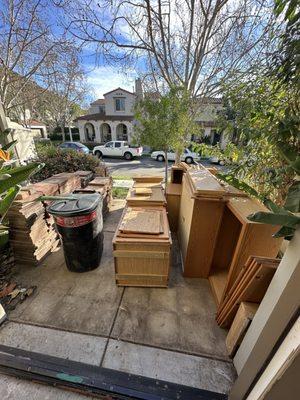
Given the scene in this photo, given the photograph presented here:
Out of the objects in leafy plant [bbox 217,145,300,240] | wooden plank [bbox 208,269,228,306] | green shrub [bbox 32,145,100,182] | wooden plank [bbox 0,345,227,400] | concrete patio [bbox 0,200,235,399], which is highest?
leafy plant [bbox 217,145,300,240]

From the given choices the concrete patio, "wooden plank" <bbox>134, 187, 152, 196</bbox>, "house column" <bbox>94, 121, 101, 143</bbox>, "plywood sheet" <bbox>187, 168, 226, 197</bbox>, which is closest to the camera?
the concrete patio

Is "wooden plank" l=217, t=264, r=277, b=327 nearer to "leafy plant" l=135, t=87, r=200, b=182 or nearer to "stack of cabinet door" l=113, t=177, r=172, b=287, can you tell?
"stack of cabinet door" l=113, t=177, r=172, b=287

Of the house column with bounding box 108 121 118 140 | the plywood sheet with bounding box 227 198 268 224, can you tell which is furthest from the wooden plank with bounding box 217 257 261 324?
the house column with bounding box 108 121 118 140

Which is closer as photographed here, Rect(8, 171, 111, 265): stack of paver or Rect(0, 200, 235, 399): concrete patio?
Rect(0, 200, 235, 399): concrete patio

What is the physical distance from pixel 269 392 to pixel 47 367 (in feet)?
5.97

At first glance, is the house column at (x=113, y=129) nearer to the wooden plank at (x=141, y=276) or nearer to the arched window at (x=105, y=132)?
the arched window at (x=105, y=132)

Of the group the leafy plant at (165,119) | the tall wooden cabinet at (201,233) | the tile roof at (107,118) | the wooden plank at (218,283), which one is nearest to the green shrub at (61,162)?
the leafy plant at (165,119)

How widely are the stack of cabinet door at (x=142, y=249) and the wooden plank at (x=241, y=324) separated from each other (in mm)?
958

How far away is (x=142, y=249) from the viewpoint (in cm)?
244

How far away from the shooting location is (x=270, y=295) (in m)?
1.28

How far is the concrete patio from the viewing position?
1.82 m

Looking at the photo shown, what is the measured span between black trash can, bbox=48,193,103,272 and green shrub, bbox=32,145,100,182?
350cm

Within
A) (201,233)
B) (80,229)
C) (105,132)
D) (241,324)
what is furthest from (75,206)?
(105,132)

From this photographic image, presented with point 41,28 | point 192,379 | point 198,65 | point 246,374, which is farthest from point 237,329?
point 41,28
